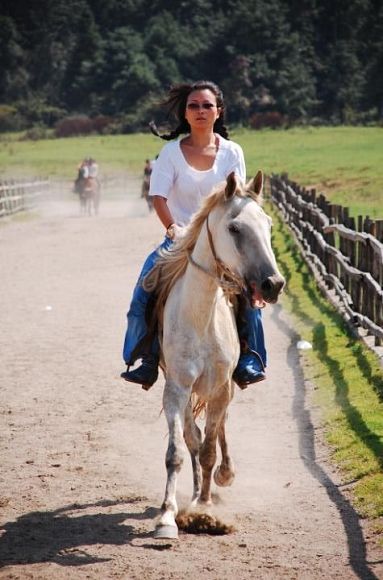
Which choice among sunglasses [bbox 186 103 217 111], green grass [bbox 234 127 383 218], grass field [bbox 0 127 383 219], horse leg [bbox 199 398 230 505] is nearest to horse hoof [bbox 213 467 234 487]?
horse leg [bbox 199 398 230 505]

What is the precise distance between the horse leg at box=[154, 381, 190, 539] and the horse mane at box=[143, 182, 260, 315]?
685mm

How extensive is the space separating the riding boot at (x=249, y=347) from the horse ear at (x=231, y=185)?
1.13 metres

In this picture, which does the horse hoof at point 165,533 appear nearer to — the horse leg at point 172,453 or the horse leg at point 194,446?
the horse leg at point 172,453

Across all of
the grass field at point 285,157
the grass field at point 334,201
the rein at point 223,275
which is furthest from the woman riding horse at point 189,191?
the grass field at point 285,157

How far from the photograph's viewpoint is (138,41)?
133 m

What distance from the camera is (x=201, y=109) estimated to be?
727 cm

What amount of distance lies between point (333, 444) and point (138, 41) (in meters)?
128

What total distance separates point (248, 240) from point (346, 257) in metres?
8.59

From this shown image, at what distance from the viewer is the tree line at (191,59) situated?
112750mm

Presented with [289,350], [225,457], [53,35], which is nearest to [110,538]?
[225,457]

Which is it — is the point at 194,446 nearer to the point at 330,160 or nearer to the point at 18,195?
the point at 18,195

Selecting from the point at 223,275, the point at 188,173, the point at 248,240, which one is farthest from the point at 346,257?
the point at 248,240

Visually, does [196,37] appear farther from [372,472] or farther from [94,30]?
[372,472]

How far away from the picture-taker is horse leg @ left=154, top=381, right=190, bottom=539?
641cm
